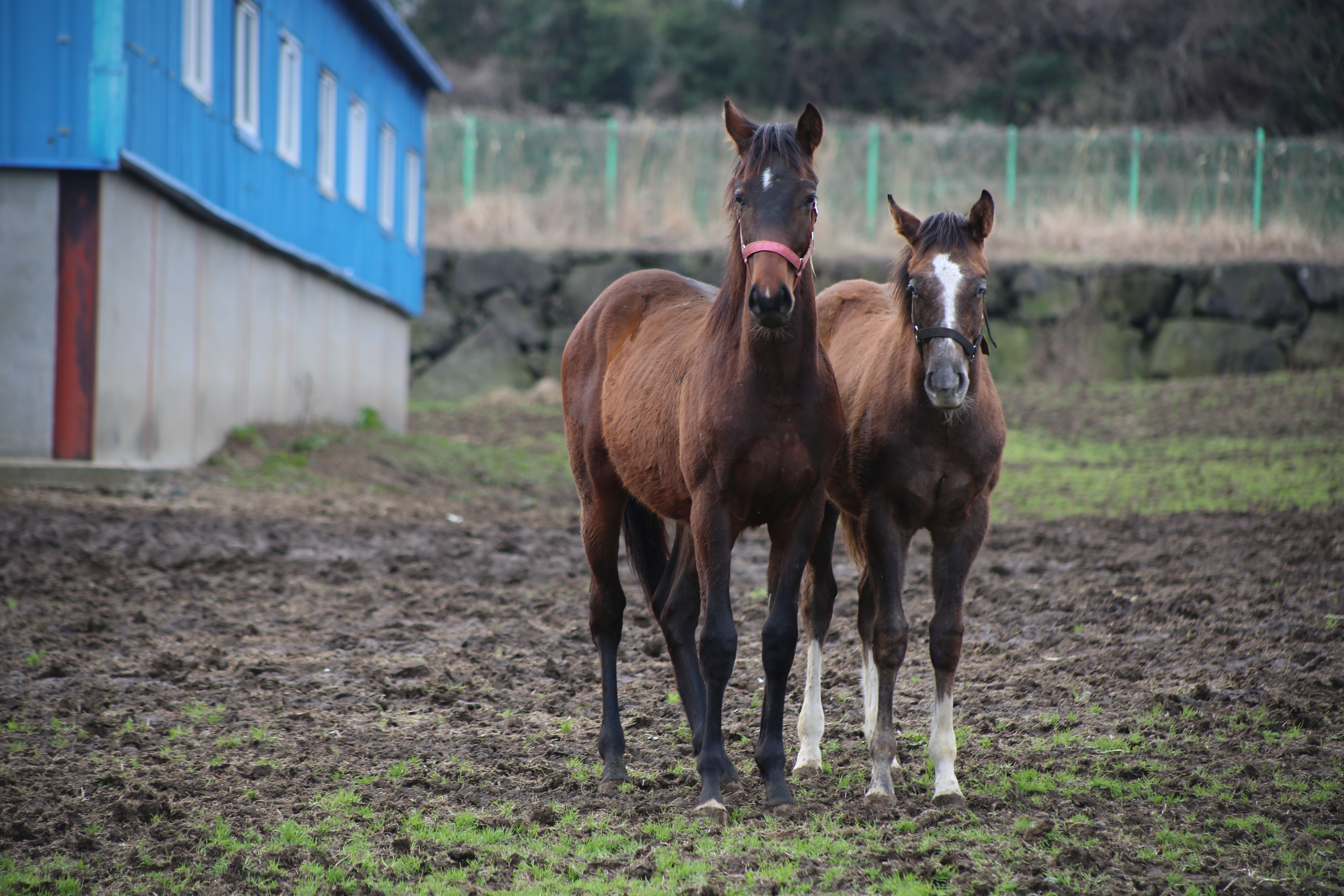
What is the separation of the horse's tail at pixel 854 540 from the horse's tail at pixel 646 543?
80cm

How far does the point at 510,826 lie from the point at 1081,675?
Result: 2.80 metres

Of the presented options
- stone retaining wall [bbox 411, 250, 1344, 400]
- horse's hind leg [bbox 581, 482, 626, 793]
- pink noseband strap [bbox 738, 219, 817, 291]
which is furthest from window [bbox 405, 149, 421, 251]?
pink noseband strap [bbox 738, 219, 817, 291]

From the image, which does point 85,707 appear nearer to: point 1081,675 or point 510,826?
point 510,826

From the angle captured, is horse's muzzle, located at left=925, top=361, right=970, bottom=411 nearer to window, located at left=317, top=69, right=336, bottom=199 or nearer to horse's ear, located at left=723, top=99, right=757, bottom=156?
horse's ear, located at left=723, top=99, right=757, bottom=156

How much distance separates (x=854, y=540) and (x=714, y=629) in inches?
52.6

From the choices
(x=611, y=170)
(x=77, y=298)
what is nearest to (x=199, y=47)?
(x=77, y=298)

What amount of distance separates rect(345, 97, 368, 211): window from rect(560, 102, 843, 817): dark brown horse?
12277 mm

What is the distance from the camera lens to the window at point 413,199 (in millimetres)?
18391

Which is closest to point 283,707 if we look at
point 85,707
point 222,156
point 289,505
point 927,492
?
point 85,707

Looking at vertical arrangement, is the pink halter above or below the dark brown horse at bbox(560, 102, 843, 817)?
above

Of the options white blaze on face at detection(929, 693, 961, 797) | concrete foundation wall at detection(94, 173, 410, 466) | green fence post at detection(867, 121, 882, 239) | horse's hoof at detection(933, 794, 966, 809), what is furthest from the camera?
green fence post at detection(867, 121, 882, 239)

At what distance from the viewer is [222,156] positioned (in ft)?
37.0

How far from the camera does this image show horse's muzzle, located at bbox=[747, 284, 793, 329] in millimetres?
3604

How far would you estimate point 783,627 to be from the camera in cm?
398
